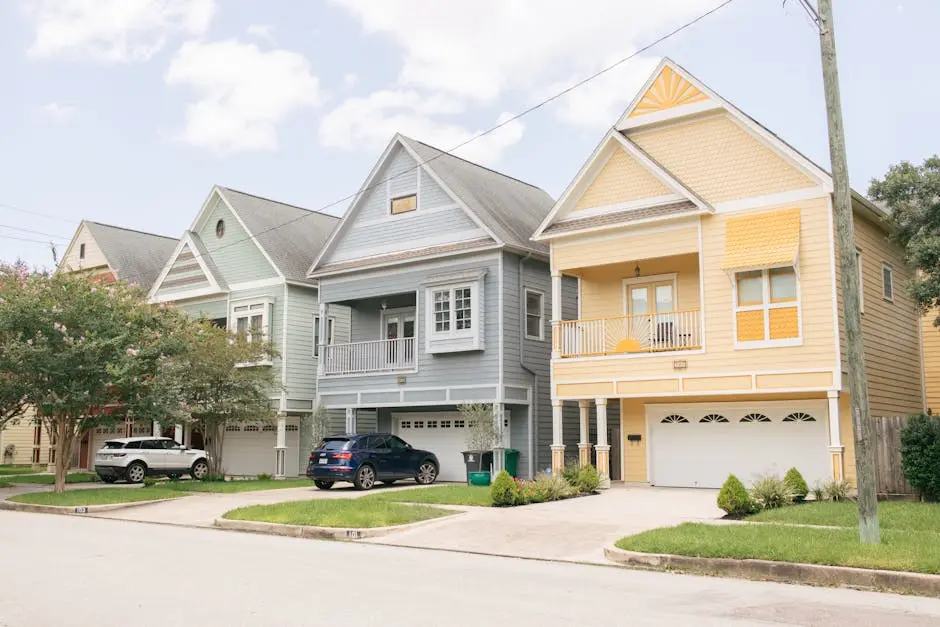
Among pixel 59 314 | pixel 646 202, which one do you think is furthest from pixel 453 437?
pixel 59 314

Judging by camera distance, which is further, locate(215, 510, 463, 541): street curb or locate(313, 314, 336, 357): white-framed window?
locate(313, 314, 336, 357): white-framed window


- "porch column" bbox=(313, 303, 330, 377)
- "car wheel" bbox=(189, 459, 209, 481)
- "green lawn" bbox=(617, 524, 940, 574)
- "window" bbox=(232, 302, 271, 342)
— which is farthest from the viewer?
"window" bbox=(232, 302, 271, 342)

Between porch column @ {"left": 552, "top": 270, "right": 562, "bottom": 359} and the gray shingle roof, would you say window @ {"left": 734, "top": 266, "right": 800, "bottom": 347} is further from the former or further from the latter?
the gray shingle roof

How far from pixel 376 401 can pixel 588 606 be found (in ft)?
64.8

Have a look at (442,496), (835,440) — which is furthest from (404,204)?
(835,440)

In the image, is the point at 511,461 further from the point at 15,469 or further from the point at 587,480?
the point at 15,469

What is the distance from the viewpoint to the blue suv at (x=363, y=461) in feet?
77.3

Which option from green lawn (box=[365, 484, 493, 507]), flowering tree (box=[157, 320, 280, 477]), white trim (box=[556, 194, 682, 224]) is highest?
white trim (box=[556, 194, 682, 224])

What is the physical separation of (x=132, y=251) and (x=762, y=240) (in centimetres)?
2854

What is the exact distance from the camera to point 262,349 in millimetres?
27891

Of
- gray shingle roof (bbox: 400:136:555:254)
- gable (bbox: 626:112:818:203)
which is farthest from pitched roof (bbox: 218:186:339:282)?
gable (bbox: 626:112:818:203)

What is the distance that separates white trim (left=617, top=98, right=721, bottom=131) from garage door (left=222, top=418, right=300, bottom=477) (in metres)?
15.7

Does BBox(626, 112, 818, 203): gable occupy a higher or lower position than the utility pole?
higher

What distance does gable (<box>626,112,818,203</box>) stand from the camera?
21000mm
